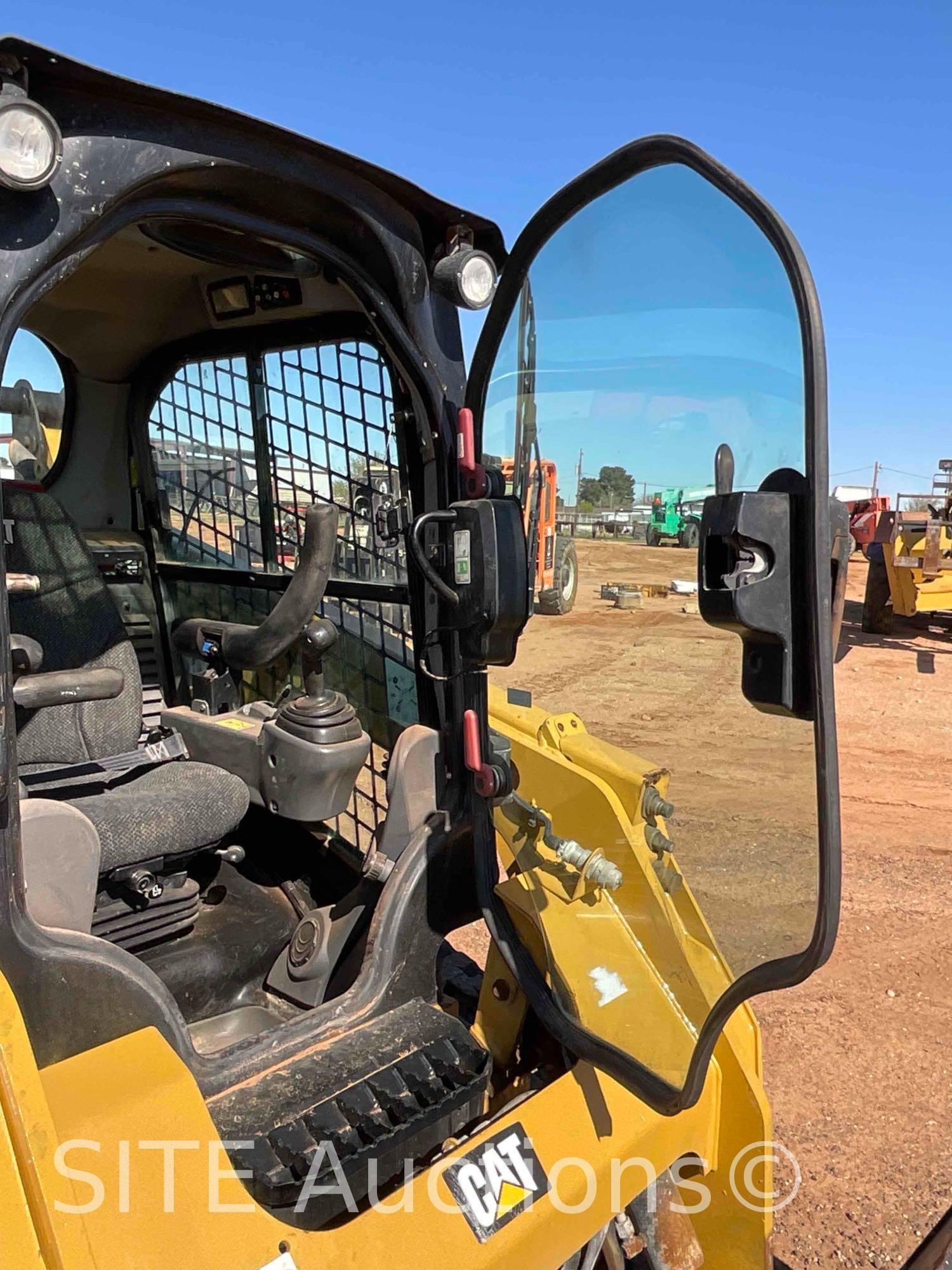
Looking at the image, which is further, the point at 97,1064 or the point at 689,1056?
the point at 689,1056

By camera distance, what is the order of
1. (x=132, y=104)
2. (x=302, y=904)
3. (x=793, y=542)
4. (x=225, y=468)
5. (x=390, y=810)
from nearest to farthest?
1. (x=793, y=542)
2. (x=132, y=104)
3. (x=390, y=810)
4. (x=302, y=904)
5. (x=225, y=468)

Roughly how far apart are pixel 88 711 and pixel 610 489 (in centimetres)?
173

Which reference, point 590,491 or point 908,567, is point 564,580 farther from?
point 908,567

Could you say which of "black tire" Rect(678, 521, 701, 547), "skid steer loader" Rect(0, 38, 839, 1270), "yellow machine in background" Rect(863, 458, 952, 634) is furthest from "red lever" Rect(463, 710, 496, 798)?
"yellow machine in background" Rect(863, 458, 952, 634)

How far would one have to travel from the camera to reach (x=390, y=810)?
204cm

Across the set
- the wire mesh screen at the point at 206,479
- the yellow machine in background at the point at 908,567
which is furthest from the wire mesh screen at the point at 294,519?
the yellow machine in background at the point at 908,567

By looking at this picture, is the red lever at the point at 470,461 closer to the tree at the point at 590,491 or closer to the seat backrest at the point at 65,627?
the tree at the point at 590,491

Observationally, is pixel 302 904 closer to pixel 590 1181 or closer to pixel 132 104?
pixel 590 1181

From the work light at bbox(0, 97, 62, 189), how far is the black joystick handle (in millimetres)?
1236

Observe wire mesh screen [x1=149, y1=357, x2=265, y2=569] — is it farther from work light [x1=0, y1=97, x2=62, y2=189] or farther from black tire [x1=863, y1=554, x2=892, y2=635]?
black tire [x1=863, y1=554, x2=892, y2=635]

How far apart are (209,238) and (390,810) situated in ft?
4.67

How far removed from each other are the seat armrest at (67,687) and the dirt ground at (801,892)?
84cm

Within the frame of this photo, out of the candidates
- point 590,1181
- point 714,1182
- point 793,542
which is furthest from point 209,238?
point 714,1182

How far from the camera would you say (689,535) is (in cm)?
123
